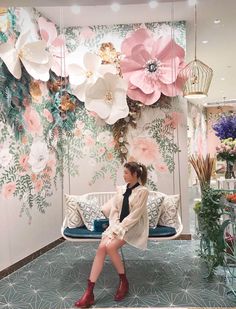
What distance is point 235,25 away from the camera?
16.3 ft

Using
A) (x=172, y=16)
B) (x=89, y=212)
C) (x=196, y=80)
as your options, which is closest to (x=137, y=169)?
(x=89, y=212)

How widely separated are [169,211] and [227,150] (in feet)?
2.96

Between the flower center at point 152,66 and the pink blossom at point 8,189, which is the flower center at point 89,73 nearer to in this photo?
the flower center at point 152,66

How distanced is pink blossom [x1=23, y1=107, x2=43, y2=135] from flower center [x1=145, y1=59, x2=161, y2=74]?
1488 mm

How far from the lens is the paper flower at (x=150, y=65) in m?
4.35

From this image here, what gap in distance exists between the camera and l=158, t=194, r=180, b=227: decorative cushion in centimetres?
356

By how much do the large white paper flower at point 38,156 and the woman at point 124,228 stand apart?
116 cm

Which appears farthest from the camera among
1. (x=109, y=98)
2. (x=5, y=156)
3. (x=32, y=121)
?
(x=109, y=98)

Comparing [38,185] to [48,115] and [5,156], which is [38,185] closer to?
[5,156]

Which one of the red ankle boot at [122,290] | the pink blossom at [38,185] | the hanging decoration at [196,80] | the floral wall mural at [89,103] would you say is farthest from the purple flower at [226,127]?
the pink blossom at [38,185]

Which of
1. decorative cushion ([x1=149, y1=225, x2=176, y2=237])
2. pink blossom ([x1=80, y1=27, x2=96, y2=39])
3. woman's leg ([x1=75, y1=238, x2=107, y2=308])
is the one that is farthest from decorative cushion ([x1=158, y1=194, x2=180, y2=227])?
pink blossom ([x1=80, y1=27, x2=96, y2=39])

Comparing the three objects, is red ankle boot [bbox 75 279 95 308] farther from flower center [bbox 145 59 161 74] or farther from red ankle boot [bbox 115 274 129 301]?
flower center [bbox 145 59 161 74]

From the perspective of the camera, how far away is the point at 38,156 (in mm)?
4137

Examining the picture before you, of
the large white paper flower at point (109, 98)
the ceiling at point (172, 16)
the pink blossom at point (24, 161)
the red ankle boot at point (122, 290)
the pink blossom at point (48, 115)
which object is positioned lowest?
the red ankle boot at point (122, 290)
